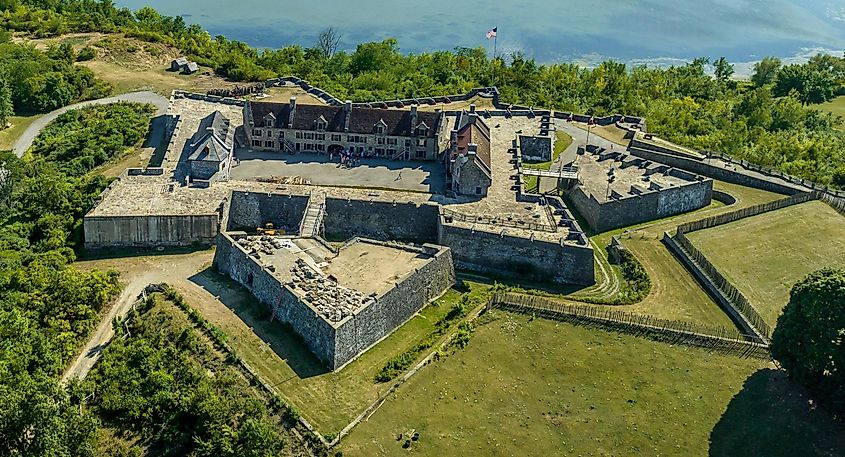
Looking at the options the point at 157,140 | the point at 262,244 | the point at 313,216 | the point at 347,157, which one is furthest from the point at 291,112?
the point at 262,244

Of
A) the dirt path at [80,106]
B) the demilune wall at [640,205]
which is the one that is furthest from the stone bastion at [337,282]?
the dirt path at [80,106]

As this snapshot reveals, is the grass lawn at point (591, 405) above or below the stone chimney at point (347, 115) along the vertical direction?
below

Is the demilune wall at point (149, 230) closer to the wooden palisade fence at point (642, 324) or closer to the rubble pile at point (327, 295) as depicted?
the rubble pile at point (327, 295)

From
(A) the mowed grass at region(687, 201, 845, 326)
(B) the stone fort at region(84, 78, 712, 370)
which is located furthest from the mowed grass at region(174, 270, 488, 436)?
(A) the mowed grass at region(687, 201, 845, 326)

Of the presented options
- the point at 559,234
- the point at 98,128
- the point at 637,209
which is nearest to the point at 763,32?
the point at 637,209

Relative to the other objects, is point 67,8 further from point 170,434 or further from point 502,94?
point 170,434

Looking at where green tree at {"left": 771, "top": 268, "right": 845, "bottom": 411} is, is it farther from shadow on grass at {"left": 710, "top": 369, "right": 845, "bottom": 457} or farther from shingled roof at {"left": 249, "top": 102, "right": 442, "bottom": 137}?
shingled roof at {"left": 249, "top": 102, "right": 442, "bottom": 137}

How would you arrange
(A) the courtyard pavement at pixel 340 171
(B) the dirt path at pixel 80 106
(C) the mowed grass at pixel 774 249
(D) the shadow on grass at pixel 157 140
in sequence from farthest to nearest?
(B) the dirt path at pixel 80 106
(D) the shadow on grass at pixel 157 140
(A) the courtyard pavement at pixel 340 171
(C) the mowed grass at pixel 774 249

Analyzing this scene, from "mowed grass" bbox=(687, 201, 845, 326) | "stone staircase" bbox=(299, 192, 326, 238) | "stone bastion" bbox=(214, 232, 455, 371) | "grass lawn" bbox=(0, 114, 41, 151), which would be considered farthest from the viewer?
"grass lawn" bbox=(0, 114, 41, 151)
